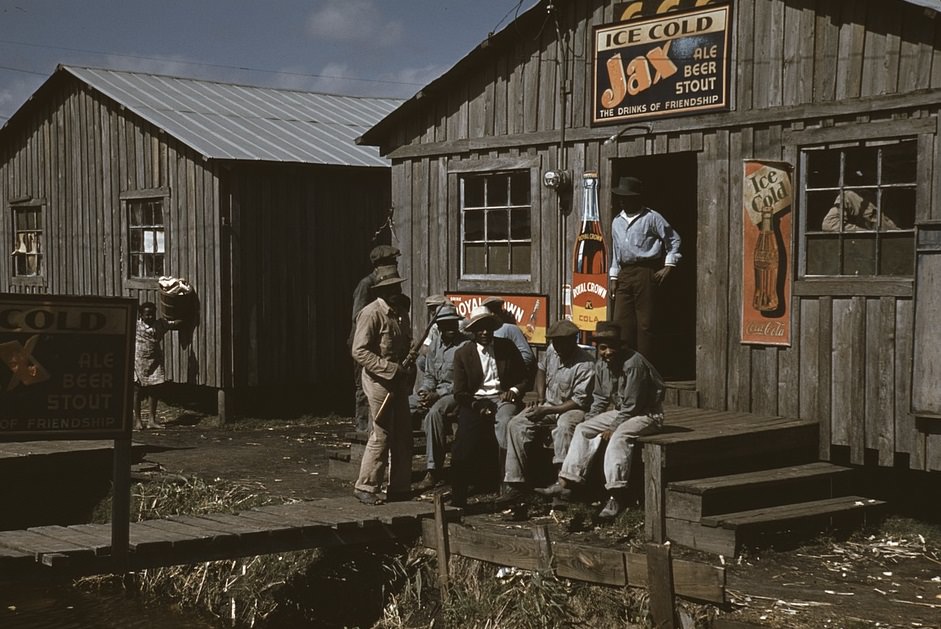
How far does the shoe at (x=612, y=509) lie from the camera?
1011 cm

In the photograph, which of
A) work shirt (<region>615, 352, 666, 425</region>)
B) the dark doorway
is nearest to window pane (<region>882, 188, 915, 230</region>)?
work shirt (<region>615, 352, 666, 425</region>)

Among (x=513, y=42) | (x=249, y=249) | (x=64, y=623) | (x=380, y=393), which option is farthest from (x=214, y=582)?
(x=249, y=249)

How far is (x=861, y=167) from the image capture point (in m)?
10.7

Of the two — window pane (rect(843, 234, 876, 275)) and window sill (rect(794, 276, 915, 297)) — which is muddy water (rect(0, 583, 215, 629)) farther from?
window pane (rect(843, 234, 876, 275))

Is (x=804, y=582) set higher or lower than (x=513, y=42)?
lower

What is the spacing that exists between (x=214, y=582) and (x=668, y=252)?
5.27 meters

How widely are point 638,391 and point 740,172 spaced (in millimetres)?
2632

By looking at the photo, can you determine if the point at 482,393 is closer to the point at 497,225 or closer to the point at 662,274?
the point at 662,274

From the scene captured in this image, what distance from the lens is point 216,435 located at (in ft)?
54.3

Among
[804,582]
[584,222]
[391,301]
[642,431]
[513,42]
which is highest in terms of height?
[513,42]

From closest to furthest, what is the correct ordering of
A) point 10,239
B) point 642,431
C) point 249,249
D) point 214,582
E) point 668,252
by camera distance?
point 642,431, point 214,582, point 668,252, point 249,249, point 10,239

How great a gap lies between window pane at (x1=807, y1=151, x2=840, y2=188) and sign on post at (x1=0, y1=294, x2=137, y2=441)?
19.7 feet

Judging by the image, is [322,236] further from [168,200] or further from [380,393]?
[380,393]

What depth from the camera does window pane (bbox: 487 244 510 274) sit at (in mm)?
13789
